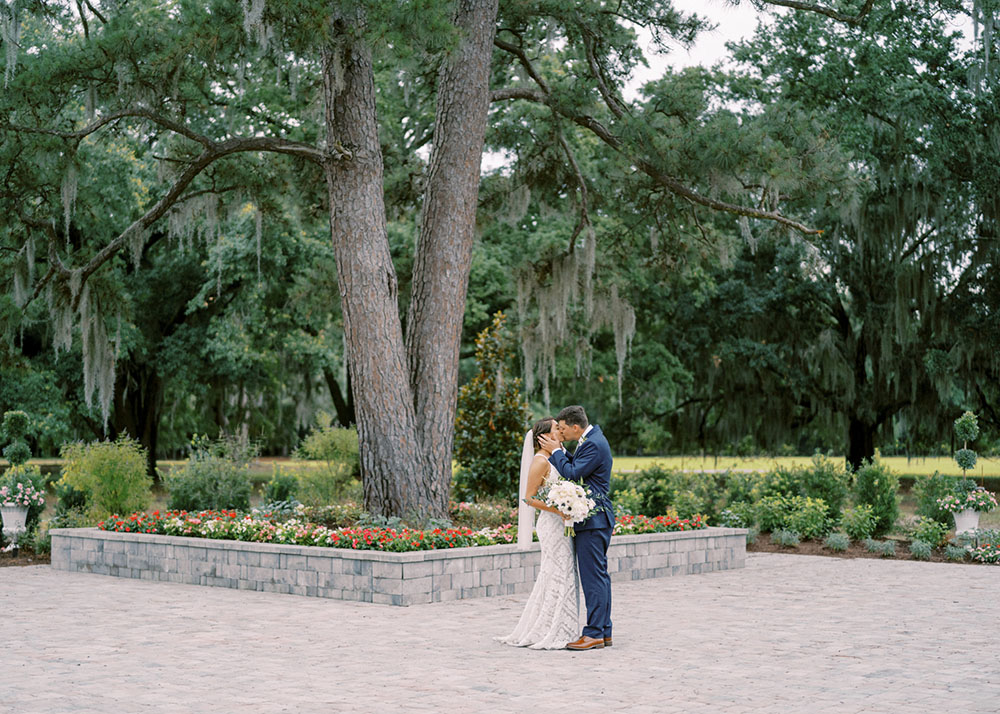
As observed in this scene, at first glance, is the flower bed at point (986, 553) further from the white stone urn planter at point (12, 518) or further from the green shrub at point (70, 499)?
the white stone urn planter at point (12, 518)

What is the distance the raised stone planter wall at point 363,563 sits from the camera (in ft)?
34.5

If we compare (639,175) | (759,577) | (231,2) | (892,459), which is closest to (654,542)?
(759,577)

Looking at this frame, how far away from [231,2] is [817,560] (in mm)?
10242

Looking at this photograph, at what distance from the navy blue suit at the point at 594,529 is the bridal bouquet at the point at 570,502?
0.10 meters

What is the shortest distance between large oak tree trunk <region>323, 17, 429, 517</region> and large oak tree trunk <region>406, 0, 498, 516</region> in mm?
550

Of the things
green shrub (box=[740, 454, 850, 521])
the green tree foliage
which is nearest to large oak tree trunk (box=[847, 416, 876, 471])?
green shrub (box=[740, 454, 850, 521])

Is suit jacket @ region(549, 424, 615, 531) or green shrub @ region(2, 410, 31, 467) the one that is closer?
suit jacket @ region(549, 424, 615, 531)

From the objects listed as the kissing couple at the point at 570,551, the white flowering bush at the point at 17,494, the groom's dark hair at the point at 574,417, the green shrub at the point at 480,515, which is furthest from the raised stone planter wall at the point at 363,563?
the groom's dark hair at the point at 574,417

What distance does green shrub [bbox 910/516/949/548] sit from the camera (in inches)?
611

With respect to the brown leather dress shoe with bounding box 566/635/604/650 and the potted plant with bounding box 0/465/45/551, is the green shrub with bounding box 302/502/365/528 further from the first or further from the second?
the brown leather dress shoe with bounding box 566/635/604/650

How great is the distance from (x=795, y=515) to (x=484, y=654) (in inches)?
399

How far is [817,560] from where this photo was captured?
1480 cm

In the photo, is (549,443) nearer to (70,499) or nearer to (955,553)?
(955,553)

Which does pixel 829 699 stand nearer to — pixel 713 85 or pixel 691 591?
pixel 691 591
